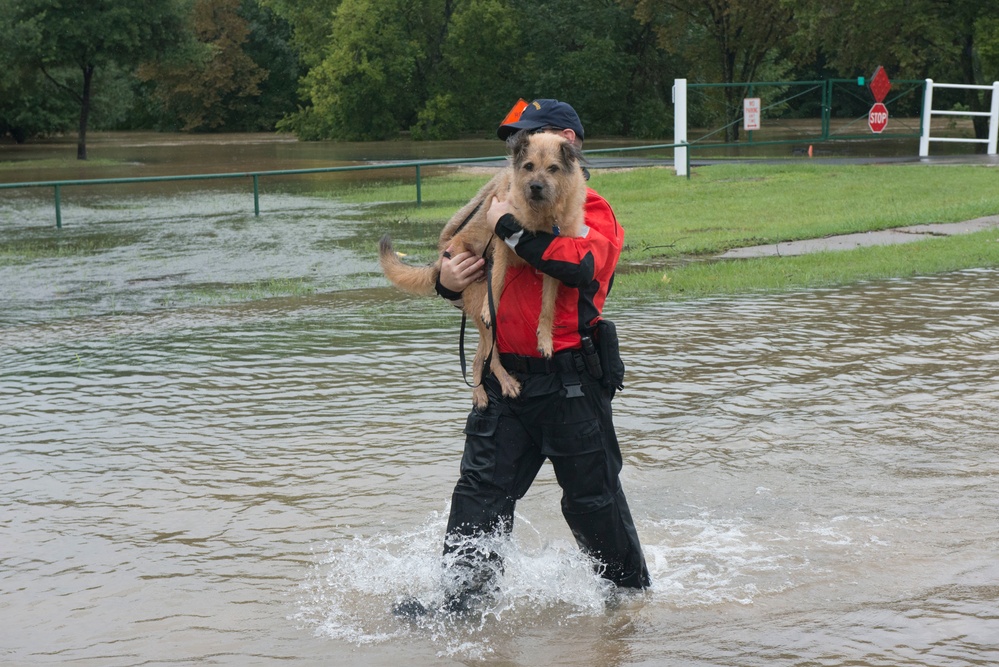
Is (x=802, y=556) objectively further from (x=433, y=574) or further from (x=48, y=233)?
(x=48, y=233)

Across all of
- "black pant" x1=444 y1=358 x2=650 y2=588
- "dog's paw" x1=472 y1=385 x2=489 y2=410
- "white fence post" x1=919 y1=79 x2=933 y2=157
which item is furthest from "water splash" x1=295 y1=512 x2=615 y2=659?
"white fence post" x1=919 y1=79 x2=933 y2=157

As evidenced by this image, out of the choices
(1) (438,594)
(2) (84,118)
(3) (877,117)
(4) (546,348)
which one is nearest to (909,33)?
(3) (877,117)

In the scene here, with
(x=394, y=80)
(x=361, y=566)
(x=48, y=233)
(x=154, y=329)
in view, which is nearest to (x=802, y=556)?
(x=361, y=566)

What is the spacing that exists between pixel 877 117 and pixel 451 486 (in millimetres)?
25289

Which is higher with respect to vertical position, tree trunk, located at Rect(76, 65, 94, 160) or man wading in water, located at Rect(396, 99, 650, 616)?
tree trunk, located at Rect(76, 65, 94, 160)

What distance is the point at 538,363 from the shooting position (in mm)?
4277

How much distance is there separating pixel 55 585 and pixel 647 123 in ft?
169

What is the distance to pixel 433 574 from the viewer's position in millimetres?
4672

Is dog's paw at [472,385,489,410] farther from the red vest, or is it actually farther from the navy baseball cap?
the navy baseball cap

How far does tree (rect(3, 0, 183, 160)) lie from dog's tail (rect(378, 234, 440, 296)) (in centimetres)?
3942

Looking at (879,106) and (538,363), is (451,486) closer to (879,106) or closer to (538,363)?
(538,363)

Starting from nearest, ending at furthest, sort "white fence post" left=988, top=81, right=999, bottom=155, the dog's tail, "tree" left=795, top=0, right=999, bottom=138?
the dog's tail → "white fence post" left=988, top=81, right=999, bottom=155 → "tree" left=795, top=0, right=999, bottom=138

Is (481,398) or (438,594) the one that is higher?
(481,398)

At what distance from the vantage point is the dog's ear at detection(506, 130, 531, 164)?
4234 mm
